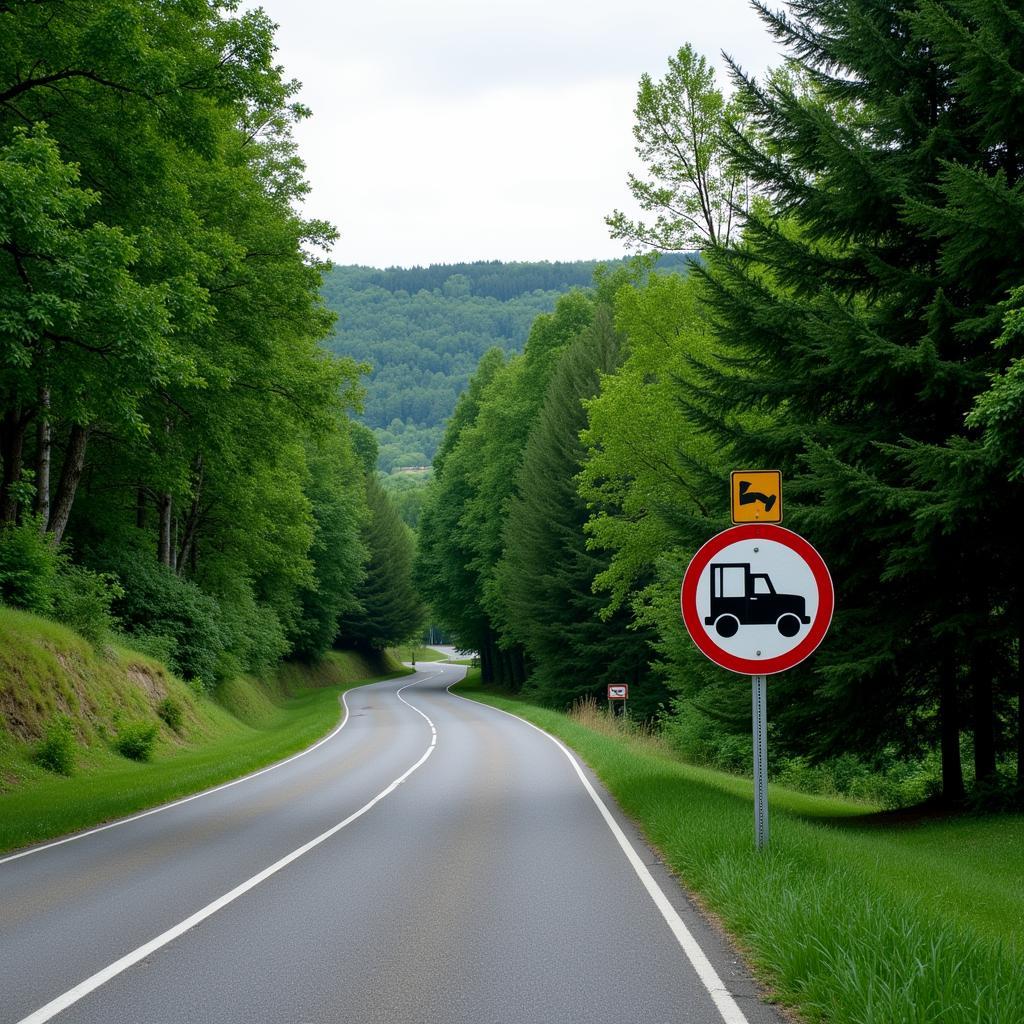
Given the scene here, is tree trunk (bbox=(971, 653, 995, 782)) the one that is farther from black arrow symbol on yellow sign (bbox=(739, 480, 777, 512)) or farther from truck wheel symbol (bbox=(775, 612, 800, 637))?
truck wheel symbol (bbox=(775, 612, 800, 637))

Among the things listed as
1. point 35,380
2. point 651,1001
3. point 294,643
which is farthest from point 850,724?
point 294,643

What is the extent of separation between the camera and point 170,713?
27.6m

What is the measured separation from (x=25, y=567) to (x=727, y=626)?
62.0 feet

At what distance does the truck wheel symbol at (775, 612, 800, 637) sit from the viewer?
8.11 m

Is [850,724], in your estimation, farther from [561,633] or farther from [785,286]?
[561,633]

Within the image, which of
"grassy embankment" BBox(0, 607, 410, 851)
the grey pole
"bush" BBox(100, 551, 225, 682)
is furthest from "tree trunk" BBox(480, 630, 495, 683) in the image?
the grey pole

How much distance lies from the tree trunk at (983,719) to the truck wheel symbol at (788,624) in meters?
6.92

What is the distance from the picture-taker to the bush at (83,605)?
2520cm

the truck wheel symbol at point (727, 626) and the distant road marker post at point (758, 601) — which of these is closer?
the distant road marker post at point (758, 601)

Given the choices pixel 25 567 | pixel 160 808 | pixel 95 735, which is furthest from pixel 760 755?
pixel 25 567

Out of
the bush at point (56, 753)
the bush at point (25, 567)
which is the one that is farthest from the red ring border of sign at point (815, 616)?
the bush at point (25, 567)

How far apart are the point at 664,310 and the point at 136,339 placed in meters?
15.9

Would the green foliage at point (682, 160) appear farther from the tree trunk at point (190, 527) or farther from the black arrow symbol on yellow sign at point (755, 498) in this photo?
the tree trunk at point (190, 527)

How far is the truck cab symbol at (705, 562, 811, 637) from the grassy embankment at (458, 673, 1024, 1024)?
1.83 meters
